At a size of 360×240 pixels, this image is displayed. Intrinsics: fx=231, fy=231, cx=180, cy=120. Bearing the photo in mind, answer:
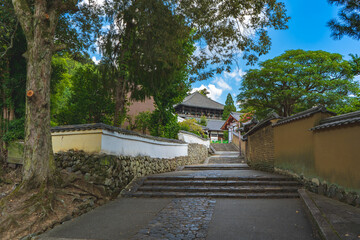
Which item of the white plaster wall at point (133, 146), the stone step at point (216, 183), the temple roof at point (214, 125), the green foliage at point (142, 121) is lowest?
the stone step at point (216, 183)

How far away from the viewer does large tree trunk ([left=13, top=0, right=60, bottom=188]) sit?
16.3 ft

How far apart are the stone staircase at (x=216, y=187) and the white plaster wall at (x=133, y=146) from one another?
46.1 inches

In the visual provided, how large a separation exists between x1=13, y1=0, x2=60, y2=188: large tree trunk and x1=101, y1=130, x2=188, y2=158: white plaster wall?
1628 mm

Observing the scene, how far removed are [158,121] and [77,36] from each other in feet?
22.1

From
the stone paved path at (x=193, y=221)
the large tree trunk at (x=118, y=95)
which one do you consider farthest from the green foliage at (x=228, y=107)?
the stone paved path at (x=193, y=221)

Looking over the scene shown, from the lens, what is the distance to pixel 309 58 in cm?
1636

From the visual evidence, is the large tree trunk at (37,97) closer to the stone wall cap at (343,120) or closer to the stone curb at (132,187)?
the stone curb at (132,187)

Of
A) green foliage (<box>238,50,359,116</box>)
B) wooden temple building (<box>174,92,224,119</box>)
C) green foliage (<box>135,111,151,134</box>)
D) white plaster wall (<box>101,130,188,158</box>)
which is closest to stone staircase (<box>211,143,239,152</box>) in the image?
green foliage (<box>238,50,359,116</box>)

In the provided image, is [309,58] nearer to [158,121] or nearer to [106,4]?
[158,121]

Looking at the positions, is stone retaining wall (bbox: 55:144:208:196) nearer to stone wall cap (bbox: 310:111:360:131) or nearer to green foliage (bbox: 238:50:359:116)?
stone wall cap (bbox: 310:111:360:131)

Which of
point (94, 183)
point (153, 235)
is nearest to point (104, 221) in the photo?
point (153, 235)

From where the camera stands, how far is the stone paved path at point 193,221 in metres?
3.81

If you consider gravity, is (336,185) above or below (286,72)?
below

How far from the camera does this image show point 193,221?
4496mm
